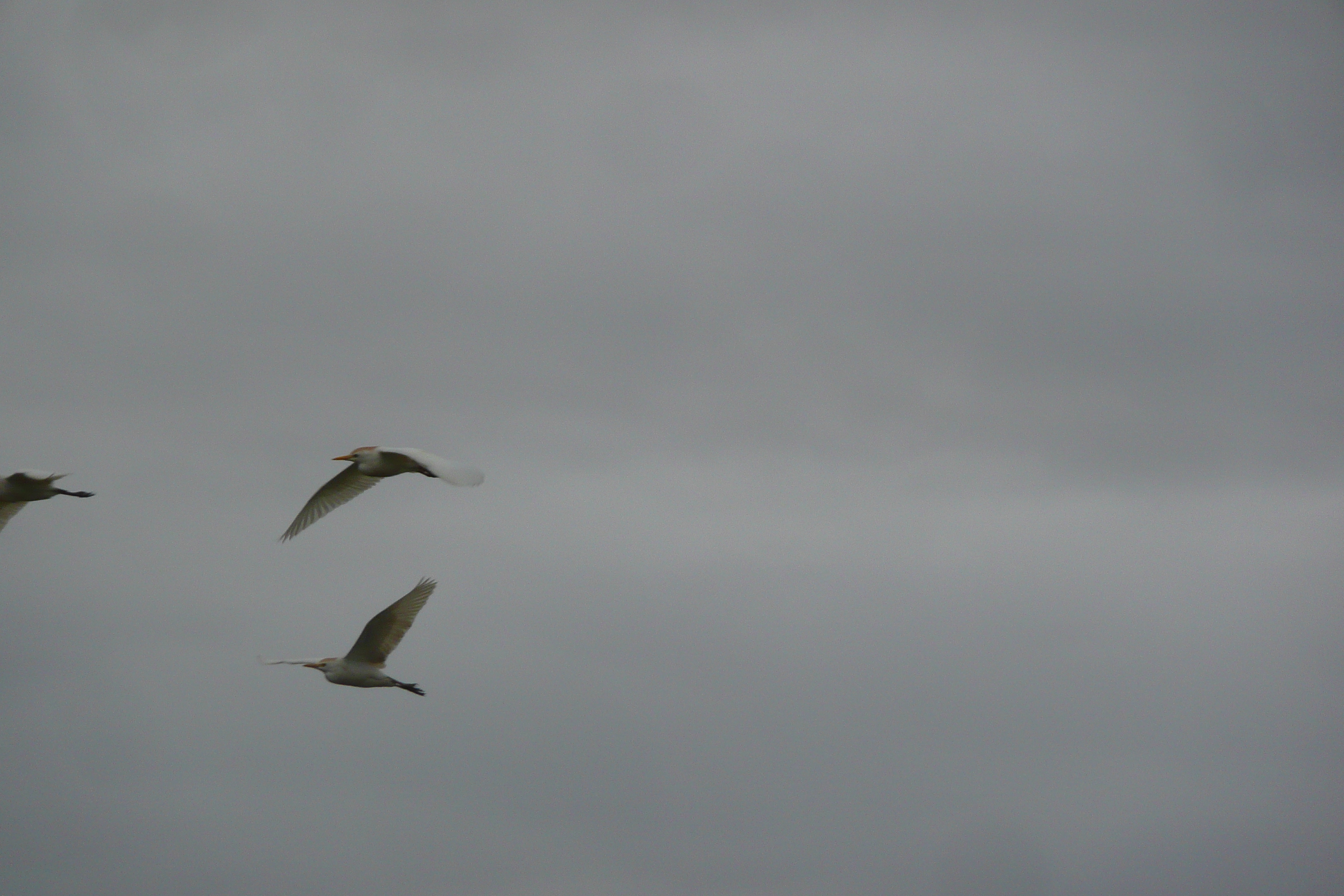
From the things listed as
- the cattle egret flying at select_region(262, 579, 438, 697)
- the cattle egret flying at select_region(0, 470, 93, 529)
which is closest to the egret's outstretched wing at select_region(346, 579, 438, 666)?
the cattle egret flying at select_region(262, 579, 438, 697)

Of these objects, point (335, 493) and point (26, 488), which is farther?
point (335, 493)

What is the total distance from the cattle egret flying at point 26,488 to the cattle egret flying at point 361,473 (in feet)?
18.0

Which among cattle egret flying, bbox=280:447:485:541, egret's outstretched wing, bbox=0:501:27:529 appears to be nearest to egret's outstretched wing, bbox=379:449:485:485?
cattle egret flying, bbox=280:447:485:541

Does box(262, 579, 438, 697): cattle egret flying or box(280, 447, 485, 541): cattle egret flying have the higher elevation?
box(280, 447, 485, 541): cattle egret flying

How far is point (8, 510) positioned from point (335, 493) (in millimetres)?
8033

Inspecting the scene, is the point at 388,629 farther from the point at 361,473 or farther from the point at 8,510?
the point at 8,510

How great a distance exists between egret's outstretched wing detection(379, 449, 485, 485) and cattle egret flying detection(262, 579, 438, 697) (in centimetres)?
488

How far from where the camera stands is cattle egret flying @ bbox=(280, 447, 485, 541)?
3262 cm

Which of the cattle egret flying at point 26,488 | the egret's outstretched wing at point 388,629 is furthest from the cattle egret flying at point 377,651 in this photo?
the cattle egret flying at point 26,488

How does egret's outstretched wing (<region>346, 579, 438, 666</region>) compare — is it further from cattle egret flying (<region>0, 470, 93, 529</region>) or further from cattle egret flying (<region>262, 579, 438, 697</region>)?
cattle egret flying (<region>0, 470, 93, 529</region>)

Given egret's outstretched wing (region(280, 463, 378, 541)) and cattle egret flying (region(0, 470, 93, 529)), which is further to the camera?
egret's outstretched wing (region(280, 463, 378, 541))

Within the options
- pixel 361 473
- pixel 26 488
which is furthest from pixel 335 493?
pixel 26 488

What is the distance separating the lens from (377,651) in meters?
37.8

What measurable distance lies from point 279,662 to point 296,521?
3727 millimetres
